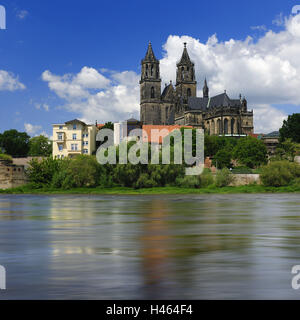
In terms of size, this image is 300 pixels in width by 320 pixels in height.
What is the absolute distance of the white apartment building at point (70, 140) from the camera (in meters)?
101

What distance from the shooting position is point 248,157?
105 m

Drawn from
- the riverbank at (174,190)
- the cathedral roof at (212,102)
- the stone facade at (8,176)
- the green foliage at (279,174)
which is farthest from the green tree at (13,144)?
the green foliage at (279,174)

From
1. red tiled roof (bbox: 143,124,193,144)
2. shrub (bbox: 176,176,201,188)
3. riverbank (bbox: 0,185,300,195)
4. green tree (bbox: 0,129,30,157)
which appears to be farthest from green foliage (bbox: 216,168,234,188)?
green tree (bbox: 0,129,30,157)

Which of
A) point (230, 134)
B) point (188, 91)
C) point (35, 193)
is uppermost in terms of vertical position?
point (188, 91)

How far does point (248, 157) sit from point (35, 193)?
Result: 47.4 metres

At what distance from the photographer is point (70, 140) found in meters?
101

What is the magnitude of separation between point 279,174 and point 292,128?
4785cm

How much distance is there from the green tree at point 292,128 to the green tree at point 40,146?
56.5 metres

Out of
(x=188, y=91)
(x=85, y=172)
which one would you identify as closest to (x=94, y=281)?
(x=85, y=172)

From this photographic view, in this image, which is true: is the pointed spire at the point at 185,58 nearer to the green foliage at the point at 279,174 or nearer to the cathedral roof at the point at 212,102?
the cathedral roof at the point at 212,102

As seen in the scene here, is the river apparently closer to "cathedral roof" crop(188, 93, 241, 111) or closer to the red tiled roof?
the red tiled roof

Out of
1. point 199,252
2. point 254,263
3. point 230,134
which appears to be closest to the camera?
point 254,263

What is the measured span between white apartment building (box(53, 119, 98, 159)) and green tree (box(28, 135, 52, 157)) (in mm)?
21881
